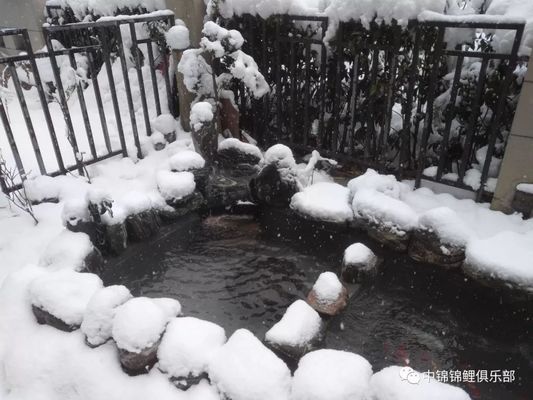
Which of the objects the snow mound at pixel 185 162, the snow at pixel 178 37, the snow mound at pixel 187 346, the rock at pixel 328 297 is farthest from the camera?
the snow at pixel 178 37

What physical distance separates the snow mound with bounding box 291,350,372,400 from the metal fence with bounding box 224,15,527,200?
8.47ft

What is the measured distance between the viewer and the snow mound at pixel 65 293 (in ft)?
9.81

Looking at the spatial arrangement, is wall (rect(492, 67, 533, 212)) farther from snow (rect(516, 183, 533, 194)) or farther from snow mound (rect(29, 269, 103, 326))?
snow mound (rect(29, 269, 103, 326))

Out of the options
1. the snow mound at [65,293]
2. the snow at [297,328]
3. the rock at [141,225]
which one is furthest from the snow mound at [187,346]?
the rock at [141,225]

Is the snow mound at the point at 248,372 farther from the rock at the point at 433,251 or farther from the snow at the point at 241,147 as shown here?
the snow at the point at 241,147

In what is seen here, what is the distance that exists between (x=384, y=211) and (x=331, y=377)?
1.88 metres

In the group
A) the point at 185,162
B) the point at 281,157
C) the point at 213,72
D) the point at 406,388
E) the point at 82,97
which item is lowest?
the point at 406,388

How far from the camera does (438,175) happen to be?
14.6 ft

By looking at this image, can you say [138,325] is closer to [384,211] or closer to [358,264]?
A: [358,264]

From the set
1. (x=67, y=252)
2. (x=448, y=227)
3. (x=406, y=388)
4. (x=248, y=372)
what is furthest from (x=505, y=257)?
(x=67, y=252)

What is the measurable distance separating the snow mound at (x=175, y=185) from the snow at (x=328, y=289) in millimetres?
1832

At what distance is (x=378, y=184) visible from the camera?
4.30 m

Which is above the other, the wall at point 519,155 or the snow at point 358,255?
the wall at point 519,155

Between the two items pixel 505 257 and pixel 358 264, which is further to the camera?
pixel 358 264
